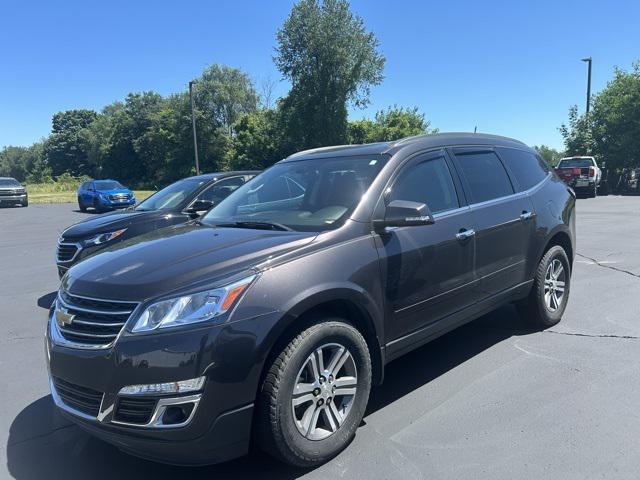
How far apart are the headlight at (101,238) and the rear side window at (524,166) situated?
4.62 m

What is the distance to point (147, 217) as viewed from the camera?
691cm

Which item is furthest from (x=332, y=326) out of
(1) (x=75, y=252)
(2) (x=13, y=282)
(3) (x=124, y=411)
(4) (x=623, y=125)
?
(4) (x=623, y=125)

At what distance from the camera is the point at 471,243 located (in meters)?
3.99

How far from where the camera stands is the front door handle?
152 inches

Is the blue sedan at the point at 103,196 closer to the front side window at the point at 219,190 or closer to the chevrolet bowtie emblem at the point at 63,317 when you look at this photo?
the front side window at the point at 219,190

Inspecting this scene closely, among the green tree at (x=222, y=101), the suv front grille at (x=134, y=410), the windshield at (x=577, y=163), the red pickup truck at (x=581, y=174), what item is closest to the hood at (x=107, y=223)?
the suv front grille at (x=134, y=410)

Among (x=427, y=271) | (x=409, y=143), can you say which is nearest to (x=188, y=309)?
(x=427, y=271)

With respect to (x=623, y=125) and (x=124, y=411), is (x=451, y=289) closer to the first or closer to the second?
(x=124, y=411)

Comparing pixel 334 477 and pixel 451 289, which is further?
pixel 451 289

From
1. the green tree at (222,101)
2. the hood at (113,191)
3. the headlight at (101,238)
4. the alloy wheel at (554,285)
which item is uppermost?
the green tree at (222,101)

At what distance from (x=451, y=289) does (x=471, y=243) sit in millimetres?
428

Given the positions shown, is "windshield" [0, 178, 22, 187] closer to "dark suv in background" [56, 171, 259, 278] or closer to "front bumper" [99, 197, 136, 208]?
"front bumper" [99, 197, 136, 208]

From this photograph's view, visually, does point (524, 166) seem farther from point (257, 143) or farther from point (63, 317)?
point (257, 143)

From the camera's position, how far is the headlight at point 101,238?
6.50m
